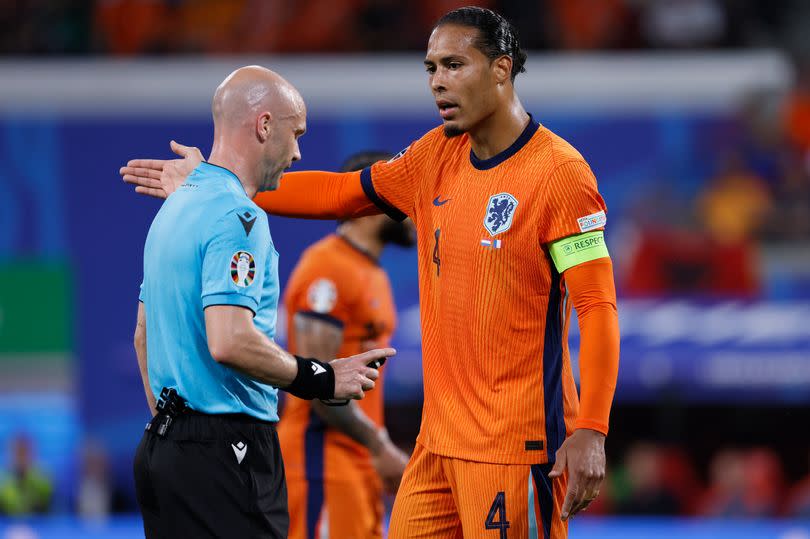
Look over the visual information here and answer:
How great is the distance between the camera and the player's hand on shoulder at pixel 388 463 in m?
5.75

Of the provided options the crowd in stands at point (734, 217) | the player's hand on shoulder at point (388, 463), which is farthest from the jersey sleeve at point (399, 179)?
the crowd in stands at point (734, 217)

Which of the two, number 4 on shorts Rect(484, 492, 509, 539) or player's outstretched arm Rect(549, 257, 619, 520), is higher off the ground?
player's outstretched arm Rect(549, 257, 619, 520)

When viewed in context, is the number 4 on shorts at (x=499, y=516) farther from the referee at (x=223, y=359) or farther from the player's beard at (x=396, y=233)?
the player's beard at (x=396, y=233)

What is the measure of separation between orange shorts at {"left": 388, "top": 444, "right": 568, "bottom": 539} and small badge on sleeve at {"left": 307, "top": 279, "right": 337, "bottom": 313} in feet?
5.13

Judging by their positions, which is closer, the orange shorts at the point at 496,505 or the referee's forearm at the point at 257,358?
the referee's forearm at the point at 257,358

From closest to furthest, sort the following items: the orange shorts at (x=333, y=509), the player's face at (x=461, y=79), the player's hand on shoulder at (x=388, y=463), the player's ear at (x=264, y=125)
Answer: the player's ear at (x=264, y=125) → the player's face at (x=461, y=79) → the player's hand on shoulder at (x=388, y=463) → the orange shorts at (x=333, y=509)

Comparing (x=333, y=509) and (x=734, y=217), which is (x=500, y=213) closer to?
(x=333, y=509)

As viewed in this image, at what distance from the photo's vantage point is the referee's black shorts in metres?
4.05

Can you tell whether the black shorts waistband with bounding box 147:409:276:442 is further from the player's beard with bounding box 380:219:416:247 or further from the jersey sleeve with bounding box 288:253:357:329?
the player's beard with bounding box 380:219:416:247

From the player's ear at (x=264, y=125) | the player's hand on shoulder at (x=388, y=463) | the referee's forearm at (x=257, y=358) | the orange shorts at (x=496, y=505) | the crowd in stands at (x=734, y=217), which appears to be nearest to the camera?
the referee's forearm at (x=257, y=358)

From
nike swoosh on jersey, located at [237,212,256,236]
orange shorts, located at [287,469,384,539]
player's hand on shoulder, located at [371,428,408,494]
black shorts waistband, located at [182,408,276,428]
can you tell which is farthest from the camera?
orange shorts, located at [287,469,384,539]

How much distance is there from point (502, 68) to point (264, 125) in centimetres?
93

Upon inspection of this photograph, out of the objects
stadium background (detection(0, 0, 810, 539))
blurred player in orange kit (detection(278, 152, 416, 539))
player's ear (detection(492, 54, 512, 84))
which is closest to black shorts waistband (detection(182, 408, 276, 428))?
player's ear (detection(492, 54, 512, 84))

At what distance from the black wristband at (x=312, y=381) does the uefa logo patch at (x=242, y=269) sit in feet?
1.09
